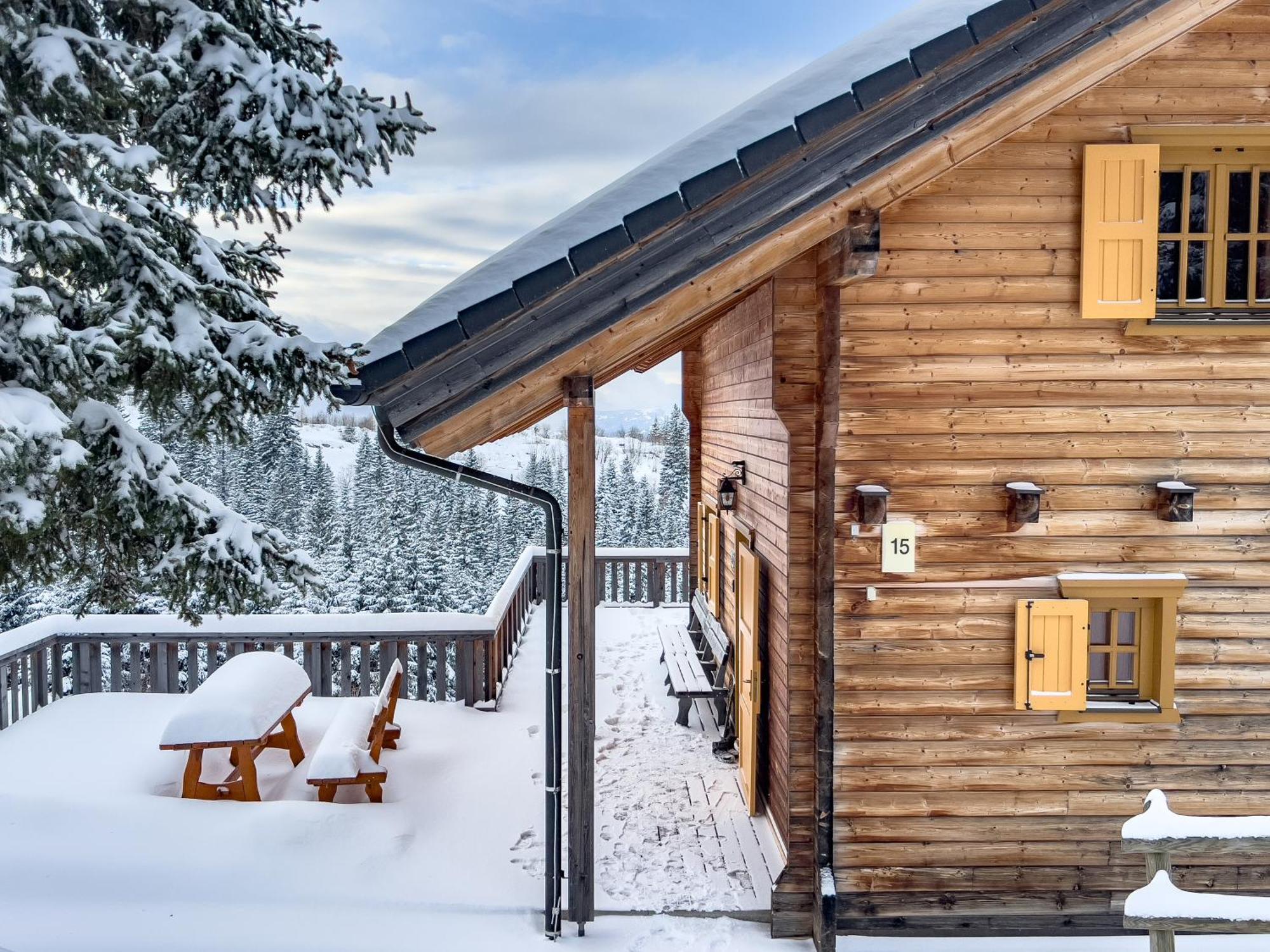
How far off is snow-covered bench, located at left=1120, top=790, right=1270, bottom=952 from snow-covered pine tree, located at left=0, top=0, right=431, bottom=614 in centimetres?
389

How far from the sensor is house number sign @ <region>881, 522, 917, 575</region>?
438 cm

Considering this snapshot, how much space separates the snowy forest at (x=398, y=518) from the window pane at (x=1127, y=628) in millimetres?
14091

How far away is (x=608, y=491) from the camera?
25719 millimetres

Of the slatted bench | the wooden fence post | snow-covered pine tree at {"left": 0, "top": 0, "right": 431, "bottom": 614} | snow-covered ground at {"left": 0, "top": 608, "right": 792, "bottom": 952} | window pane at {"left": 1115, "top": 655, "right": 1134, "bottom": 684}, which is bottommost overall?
snow-covered ground at {"left": 0, "top": 608, "right": 792, "bottom": 952}

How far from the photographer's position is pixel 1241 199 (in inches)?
175

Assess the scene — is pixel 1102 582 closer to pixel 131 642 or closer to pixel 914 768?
pixel 914 768

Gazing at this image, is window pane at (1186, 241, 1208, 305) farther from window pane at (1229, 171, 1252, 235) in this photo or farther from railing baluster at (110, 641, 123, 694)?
railing baluster at (110, 641, 123, 694)

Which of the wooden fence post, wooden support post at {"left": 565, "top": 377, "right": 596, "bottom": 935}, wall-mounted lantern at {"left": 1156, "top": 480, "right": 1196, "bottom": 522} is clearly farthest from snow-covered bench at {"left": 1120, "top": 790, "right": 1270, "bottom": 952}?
wooden support post at {"left": 565, "top": 377, "right": 596, "bottom": 935}

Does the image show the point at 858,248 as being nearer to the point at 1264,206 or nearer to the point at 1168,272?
the point at 1168,272

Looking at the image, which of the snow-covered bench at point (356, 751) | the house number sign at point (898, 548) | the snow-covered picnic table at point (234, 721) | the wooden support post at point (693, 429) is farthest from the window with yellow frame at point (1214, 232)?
the snow-covered picnic table at point (234, 721)

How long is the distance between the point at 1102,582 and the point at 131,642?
26.7 ft

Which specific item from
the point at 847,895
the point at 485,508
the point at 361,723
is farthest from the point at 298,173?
the point at 485,508

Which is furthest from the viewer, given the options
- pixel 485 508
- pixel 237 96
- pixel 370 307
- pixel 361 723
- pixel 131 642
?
pixel 370 307

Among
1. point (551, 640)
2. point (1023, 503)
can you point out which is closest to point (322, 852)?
point (551, 640)
